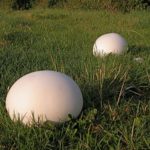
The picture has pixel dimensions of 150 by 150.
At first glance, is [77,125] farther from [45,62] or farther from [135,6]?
[135,6]

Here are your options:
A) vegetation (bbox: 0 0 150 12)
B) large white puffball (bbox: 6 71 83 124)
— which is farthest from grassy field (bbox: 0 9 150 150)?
vegetation (bbox: 0 0 150 12)

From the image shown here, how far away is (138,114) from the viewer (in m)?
3.72

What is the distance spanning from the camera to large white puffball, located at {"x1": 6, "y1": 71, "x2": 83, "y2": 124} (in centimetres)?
330

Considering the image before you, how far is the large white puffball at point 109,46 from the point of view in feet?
20.7

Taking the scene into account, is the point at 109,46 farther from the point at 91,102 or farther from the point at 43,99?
the point at 43,99

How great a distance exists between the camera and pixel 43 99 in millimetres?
3297

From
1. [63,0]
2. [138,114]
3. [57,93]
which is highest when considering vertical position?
[57,93]

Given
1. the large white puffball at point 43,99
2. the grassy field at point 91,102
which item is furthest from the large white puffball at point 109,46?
the large white puffball at point 43,99

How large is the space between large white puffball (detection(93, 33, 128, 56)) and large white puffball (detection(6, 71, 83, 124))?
2888 mm

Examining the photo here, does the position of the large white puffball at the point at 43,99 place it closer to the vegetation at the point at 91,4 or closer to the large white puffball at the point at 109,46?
the large white puffball at the point at 109,46

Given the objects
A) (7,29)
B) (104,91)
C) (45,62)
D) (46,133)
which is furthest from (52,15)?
(46,133)

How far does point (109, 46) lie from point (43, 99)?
3163 mm

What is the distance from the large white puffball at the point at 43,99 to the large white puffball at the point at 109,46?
289cm

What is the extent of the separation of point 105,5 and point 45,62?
8.99 metres
